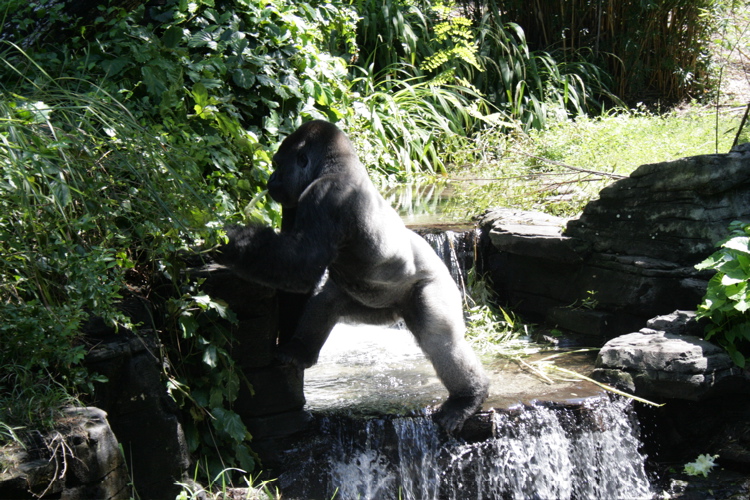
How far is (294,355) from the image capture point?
376cm

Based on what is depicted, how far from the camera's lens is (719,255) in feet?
13.7

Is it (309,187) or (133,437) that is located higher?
(309,187)

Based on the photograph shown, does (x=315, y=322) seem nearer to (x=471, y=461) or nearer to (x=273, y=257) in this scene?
(x=273, y=257)

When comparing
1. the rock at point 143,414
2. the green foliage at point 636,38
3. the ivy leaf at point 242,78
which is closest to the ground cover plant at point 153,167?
the ivy leaf at point 242,78

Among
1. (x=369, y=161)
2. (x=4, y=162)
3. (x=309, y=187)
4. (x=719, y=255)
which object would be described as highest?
(x=4, y=162)

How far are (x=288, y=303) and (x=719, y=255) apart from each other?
8.47 feet

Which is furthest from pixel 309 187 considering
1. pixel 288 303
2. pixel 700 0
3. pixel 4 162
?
pixel 700 0

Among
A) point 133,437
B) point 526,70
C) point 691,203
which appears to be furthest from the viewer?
point 526,70

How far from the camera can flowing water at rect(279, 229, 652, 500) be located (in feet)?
12.5

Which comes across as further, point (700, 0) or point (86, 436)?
point (700, 0)

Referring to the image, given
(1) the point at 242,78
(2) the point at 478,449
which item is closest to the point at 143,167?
(1) the point at 242,78

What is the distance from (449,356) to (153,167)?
1806 mm

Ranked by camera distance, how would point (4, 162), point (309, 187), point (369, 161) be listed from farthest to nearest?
point (369, 161) < point (309, 187) < point (4, 162)

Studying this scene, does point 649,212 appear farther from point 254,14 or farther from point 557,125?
point 557,125
